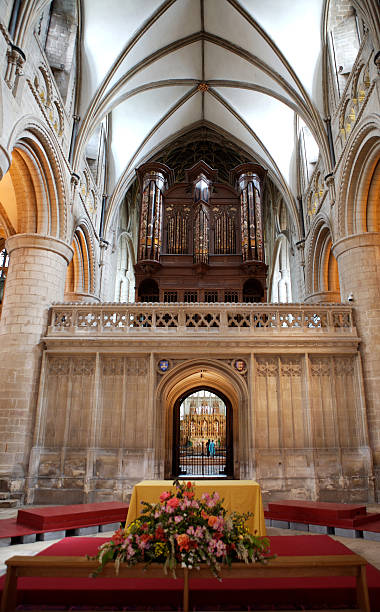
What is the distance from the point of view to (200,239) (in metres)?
16.4

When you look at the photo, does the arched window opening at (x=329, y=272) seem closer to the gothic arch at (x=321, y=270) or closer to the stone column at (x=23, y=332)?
the gothic arch at (x=321, y=270)

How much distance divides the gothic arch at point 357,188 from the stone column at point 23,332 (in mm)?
7724

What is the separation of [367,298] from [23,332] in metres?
8.42

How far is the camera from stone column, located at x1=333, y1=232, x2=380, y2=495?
32.8 feet

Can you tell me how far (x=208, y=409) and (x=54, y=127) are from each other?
672 inches

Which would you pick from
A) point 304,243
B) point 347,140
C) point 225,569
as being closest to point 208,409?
point 304,243

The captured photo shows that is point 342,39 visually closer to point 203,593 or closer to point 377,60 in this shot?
point 377,60

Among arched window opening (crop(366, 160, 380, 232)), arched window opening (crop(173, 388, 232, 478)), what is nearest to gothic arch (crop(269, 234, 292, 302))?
arched window opening (crop(173, 388, 232, 478))

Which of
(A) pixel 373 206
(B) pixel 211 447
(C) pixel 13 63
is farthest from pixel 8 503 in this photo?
(A) pixel 373 206

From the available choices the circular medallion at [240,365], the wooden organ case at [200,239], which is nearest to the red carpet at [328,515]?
the circular medallion at [240,365]

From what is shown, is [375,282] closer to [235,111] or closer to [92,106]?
[92,106]

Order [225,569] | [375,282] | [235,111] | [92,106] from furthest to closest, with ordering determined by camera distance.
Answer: [235,111], [92,106], [375,282], [225,569]

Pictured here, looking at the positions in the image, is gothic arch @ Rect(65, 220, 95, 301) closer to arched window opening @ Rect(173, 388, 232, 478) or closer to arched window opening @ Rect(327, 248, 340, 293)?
arched window opening @ Rect(173, 388, 232, 478)

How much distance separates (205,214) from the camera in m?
17.1
